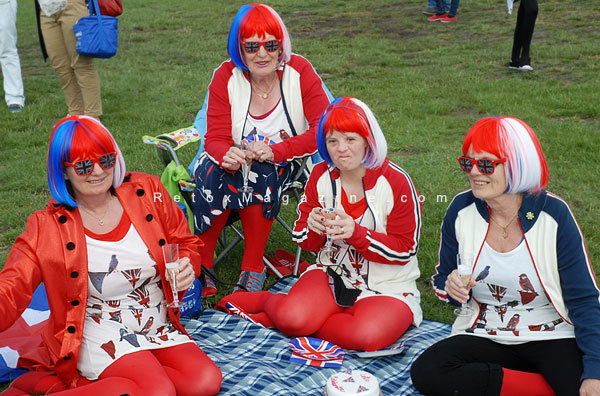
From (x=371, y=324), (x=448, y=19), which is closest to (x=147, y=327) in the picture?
(x=371, y=324)

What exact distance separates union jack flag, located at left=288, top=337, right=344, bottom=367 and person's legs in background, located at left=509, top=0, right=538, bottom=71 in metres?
7.18

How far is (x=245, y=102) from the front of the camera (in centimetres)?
482

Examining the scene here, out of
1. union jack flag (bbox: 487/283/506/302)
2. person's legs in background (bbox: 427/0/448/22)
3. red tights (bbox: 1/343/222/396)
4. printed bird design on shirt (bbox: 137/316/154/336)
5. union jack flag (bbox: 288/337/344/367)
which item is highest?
person's legs in background (bbox: 427/0/448/22)

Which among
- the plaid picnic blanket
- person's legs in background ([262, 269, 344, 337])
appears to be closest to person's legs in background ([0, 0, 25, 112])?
the plaid picnic blanket

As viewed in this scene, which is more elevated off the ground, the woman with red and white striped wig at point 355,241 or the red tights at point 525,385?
the woman with red and white striped wig at point 355,241

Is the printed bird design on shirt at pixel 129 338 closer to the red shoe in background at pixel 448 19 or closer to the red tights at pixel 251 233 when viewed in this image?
the red tights at pixel 251 233

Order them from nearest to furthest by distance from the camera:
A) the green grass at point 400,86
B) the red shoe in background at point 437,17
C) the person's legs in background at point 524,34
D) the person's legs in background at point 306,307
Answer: the person's legs in background at point 306,307
the green grass at point 400,86
the person's legs in background at point 524,34
the red shoe in background at point 437,17

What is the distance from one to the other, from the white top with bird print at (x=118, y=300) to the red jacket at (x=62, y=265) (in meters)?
0.06

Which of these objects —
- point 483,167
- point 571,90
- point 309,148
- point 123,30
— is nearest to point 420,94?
point 571,90

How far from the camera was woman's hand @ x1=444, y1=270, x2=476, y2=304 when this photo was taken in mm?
3113

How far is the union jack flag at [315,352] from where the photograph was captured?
3.82m

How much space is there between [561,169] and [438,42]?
668cm

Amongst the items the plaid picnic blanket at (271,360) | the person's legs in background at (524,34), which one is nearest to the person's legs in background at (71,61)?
the plaid picnic blanket at (271,360)

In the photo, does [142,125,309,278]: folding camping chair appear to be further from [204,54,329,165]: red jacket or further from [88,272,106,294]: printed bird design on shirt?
[88,272,106,294]: printed bird design on shirt
